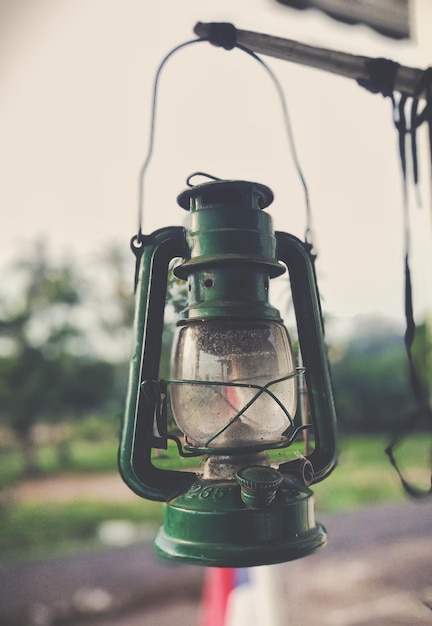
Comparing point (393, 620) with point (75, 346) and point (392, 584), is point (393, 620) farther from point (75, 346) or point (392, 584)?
point (75, 346)

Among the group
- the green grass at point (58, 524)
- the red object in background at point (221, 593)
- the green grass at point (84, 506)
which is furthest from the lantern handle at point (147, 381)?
the green grass at point (58, 524)

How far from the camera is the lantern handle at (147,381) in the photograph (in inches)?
41.1

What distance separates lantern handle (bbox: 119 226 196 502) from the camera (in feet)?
3.42

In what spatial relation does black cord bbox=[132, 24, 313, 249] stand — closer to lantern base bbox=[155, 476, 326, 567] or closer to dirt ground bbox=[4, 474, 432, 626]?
lantern base bbox=[155, 476, 326, 567]

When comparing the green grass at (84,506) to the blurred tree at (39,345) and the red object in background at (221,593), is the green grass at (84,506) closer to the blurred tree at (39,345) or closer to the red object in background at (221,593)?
the blurred tree at (39,345)

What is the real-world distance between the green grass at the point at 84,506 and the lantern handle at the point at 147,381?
627cm

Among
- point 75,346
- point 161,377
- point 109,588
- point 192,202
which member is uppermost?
point 75,346

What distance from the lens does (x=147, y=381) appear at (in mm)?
1046

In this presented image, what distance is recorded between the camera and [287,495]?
1.01 m

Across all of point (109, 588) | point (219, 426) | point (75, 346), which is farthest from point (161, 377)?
point (75, 346)

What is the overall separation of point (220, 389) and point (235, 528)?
0.24 meters

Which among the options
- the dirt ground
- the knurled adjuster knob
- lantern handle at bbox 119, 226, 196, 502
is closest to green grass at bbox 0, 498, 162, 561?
the dirt ground

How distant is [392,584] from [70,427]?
10733mm

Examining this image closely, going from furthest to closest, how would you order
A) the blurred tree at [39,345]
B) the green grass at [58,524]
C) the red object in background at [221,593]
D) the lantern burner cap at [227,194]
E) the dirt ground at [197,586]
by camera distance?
1. the blurred tree at [39,345]
2. the green grass at [58,524]
3. the dirt ground at [197,586]
4. the red object in background at [221,593]
5. the lantern burner cap at [227,194]
